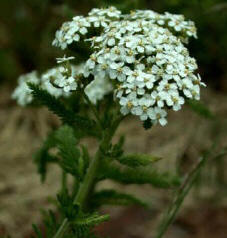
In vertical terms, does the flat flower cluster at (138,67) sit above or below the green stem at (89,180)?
above

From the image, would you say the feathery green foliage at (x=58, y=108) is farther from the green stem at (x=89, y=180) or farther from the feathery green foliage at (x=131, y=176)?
the feathery green foliage at (x=131, y=176)

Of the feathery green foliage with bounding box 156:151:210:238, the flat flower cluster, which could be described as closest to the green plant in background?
the flat flower cluster

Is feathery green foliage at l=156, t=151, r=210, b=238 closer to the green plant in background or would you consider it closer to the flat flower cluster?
the green plant in background

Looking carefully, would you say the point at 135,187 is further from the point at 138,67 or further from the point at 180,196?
the point at 138,67

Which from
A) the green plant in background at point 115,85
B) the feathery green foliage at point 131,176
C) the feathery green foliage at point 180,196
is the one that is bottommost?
the feathery green foliage at point 180,196

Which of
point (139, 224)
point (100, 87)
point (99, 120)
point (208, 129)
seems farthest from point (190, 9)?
point (99, 120)

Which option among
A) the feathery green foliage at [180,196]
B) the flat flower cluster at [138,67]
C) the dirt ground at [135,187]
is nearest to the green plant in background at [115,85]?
the flat flower cluster at [138,67]
